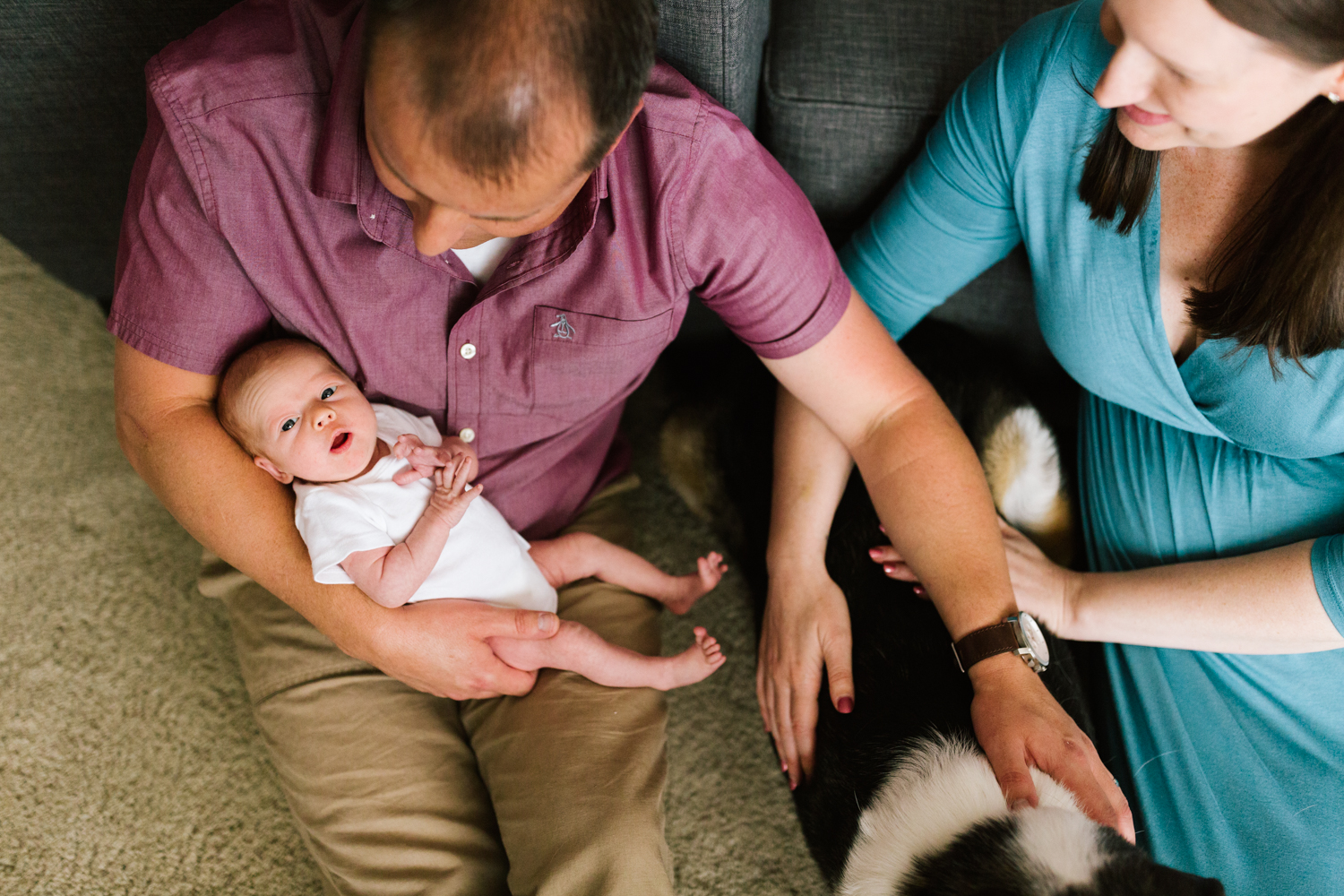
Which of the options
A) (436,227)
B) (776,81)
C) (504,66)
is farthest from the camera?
(776,81)

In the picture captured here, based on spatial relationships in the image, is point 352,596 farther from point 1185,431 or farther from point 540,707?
point 1185,431

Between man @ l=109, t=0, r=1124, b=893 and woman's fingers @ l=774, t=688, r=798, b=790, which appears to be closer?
man @ l=109, t=0, r=1124, b=893

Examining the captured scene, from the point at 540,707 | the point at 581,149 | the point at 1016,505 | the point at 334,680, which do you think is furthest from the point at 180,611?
the point at 1016,505

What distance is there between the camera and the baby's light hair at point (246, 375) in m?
0.85

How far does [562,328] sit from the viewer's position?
0.88 meters

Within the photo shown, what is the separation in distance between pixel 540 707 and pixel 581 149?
65 centimetres

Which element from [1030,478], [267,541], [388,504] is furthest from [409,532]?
[1030,478]

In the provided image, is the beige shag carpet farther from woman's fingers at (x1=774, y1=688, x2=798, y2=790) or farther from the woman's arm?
the woman's arm

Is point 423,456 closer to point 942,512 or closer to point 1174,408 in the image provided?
point 942,512

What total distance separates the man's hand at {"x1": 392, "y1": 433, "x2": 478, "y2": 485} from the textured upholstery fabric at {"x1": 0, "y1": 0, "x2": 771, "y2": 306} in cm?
52

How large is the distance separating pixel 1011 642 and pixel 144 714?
4.16 feet

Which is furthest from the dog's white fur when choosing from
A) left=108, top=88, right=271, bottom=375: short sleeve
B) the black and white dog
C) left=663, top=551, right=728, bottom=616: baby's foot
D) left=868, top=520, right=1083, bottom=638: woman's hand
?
left=108, top=88, right=271, bottom=375: short sleeve

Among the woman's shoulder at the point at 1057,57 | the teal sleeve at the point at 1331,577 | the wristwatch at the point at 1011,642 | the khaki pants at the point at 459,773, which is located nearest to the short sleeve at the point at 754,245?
the woman's shoulder at the point at 1057,57

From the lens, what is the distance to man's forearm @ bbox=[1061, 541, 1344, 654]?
2.86 feet
